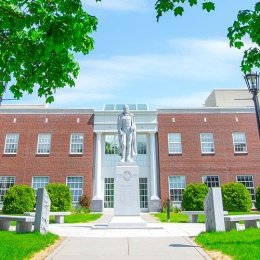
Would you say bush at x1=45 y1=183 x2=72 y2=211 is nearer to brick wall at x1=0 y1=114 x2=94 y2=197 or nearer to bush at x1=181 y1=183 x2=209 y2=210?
brick wall at x1=0 y1=114 x2=94 y2=197

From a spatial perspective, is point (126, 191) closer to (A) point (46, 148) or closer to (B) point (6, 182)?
(A) point (46, 148)

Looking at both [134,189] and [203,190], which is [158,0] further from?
[203,190]

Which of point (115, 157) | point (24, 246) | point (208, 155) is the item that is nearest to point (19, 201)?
point (115, 157)

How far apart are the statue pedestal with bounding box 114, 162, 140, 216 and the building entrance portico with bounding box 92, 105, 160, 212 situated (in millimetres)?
13762

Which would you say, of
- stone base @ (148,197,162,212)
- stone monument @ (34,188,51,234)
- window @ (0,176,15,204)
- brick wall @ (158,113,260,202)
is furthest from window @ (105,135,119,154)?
stone monument @ (34,188,51,234)

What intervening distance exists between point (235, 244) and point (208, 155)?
74.4ft

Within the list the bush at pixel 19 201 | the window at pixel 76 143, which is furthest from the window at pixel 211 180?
the bush at pixel 19 201

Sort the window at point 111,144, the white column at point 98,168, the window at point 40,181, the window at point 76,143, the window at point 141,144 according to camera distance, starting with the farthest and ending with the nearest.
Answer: the window at point 141,144 < the window at point 111,144 < the window at point 76,143 < the window at point 40,181 < the white column at point 98,168

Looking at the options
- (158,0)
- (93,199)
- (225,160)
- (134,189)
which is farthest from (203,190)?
(158,0)

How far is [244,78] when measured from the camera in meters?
9.45

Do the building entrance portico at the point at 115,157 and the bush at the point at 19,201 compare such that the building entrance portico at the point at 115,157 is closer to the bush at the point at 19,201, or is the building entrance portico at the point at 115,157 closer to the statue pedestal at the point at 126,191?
the bush at the point at 19,201

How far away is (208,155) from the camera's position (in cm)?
2948

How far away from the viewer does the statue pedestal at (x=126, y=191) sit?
45.2 feet

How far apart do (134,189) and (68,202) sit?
38.2 ft
